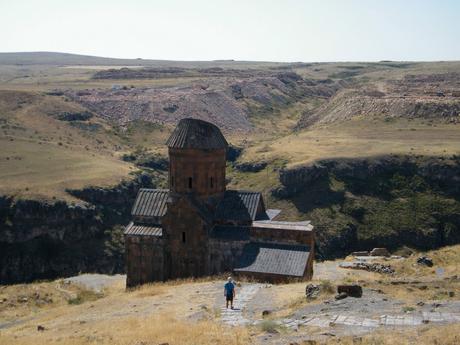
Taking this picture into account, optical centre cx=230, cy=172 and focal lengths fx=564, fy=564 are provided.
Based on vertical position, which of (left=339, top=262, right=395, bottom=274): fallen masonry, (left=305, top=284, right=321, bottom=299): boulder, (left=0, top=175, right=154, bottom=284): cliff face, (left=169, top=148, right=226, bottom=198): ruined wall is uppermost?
(left=169, top=148, right=226, bottom=198): ruined wall

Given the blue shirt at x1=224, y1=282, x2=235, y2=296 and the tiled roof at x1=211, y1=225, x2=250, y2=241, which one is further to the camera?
the tiled roof at x1=211, y1=225, x2=250, y2=241

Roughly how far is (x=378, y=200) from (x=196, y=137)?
21.5m

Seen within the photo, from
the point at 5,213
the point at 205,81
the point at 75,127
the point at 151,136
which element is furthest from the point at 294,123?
the point at 5,213

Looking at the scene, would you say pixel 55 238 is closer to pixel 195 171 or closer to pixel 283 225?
pixel 195 171

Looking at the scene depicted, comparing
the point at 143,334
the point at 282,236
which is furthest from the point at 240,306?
the point at 282,236

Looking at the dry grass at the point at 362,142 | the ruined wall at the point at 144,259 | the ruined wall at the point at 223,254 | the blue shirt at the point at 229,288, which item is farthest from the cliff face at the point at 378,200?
the blue shirt at the point at 229,288

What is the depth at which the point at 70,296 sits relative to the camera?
26062 millimetres

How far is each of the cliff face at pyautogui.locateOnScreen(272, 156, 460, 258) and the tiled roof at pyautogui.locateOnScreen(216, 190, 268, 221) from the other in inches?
531

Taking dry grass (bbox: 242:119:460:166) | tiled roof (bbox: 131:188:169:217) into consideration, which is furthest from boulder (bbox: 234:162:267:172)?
tiled roof (bbox: 131:188:169:217)

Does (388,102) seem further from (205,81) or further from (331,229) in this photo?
(205,81)

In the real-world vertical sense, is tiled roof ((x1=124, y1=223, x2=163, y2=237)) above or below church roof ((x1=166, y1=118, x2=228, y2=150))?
below

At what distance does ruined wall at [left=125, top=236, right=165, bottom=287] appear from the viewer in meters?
26.1

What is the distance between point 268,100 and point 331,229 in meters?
64.3

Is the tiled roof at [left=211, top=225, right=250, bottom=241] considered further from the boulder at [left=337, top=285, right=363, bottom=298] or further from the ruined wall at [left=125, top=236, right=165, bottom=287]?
the boulder at [left=337, top=285, right=363, bottom=298]
